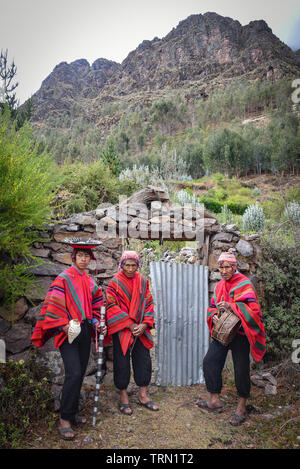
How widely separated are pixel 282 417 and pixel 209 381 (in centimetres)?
97

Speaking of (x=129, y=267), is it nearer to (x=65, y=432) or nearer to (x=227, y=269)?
(x=227, y=269)

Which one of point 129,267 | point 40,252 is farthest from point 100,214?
point 129,267

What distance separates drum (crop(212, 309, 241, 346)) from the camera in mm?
3244

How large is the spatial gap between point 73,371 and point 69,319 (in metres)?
0.50

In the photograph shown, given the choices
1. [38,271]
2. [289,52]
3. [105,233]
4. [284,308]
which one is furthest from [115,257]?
[289,52]

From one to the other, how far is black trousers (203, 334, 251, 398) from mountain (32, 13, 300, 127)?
226 ft

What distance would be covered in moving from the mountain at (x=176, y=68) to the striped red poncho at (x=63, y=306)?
68.7 meters

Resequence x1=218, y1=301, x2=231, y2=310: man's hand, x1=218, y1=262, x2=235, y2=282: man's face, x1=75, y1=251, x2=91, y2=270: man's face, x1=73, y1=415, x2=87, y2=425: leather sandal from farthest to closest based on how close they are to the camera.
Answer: x1=218, y1=262, x2=235, y2=282: man's face
x1=218, y1=301, x2=231, y2=310: man's hand
x1=75, y1=251, x2=91, y2=270: man's face
x1=73, y1=415, x2=87, y2=425: leather sandal

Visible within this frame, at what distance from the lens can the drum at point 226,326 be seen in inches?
128

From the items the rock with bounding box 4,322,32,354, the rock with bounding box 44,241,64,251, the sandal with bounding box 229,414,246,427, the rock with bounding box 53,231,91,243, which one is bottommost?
the sandal with bounding box 229,414,246,427

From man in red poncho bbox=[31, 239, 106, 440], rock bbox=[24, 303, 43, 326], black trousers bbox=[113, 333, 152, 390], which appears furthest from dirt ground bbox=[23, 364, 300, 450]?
rock bbox=[24, 303, 43, 326]

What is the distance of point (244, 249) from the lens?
483 cm

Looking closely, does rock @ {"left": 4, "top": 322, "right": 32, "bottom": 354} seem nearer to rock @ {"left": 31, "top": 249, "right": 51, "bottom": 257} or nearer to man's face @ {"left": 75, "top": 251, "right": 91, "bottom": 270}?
rock @ {"left": 31, "top": 249, "right": 51, "bottom": 257}

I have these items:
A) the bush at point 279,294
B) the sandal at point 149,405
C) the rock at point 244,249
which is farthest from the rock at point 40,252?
the bush at point 279,294
